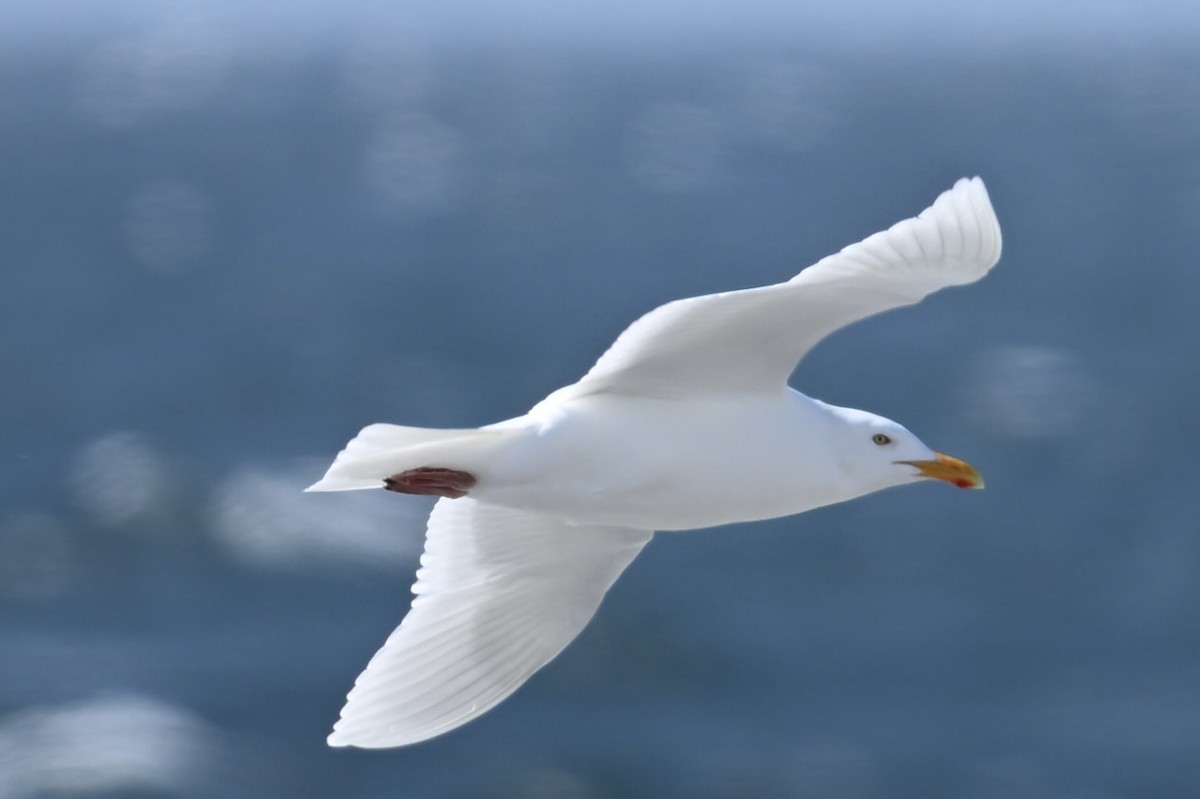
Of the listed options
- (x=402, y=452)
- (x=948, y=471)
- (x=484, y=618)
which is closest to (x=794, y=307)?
(x=948, y=471)

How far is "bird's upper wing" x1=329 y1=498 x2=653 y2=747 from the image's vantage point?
5703 mm

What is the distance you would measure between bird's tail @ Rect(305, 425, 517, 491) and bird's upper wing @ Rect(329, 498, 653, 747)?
783 millimetres

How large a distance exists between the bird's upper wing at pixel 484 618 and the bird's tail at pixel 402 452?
2.57ft

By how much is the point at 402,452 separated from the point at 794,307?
109 cm

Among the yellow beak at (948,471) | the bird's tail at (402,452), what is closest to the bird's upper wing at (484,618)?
the bird's tail at (402,452)

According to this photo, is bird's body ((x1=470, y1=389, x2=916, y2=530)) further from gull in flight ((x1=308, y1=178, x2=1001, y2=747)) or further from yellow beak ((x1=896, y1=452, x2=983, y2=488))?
yellow beak ((x1=896, y1=452, x2=983, y2=488))

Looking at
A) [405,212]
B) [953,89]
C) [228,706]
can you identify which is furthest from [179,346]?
[953,89]

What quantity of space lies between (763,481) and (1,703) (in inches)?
685

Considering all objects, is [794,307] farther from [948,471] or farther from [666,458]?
[948,471]

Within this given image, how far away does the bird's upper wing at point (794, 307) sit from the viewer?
14.7ft

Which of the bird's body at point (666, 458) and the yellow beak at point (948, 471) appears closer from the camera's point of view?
the bird's body at point (666, 458)

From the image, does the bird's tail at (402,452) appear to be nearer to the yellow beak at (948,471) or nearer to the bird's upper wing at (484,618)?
the bird's upper wing at (484,618)

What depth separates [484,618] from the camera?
581 cm

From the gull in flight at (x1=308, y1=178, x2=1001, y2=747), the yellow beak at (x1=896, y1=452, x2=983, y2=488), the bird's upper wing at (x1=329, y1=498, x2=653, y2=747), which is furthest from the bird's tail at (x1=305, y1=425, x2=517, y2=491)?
the yellow beak at (x1=896, y1=452, x2=983, y2=488)
